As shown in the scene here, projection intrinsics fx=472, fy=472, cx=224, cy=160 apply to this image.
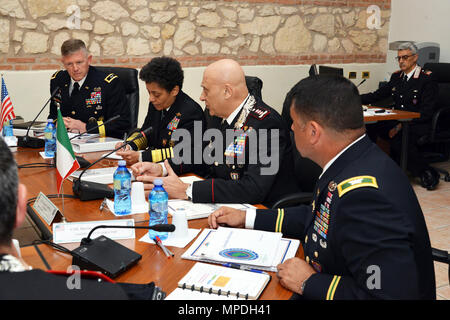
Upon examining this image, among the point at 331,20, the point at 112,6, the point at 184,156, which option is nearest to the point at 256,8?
the point at 331,20


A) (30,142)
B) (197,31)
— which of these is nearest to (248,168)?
(30,142)

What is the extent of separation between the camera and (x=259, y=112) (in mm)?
2172

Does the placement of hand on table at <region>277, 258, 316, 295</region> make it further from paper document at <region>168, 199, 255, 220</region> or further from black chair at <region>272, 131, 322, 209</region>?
black chair at <region>272, 131, 322, 209</region>

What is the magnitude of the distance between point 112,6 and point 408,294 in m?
3.97

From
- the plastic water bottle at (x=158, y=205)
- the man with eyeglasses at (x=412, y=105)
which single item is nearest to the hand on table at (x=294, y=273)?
the plastic water bottle at (x=158, y=205)

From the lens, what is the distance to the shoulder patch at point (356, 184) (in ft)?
3.99

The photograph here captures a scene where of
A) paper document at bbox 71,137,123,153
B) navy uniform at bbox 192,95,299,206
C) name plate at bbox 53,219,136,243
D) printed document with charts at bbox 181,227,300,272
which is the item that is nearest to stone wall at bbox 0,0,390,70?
paper document at bbox 71,137,123,153

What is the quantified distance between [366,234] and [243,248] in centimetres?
44

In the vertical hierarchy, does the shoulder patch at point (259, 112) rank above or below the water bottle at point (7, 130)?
above

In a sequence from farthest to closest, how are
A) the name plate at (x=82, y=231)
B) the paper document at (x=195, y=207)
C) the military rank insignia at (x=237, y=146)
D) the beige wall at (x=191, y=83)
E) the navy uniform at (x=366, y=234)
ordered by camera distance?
the beige wall at (x=191, y=83) → the military rank insignia at (x=237, y=146) → the paper document at (x=195, y=207) → the name plate at (x=82, y=231) → the navy uniform at (x=366, y=234)

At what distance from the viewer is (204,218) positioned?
179 cm

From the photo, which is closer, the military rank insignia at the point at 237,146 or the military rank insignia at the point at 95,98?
the military rank insignia at the point at 237,146

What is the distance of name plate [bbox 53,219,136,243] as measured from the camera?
5.09ft

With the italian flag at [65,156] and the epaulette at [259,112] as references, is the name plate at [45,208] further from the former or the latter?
the epaulette at [259,112]
